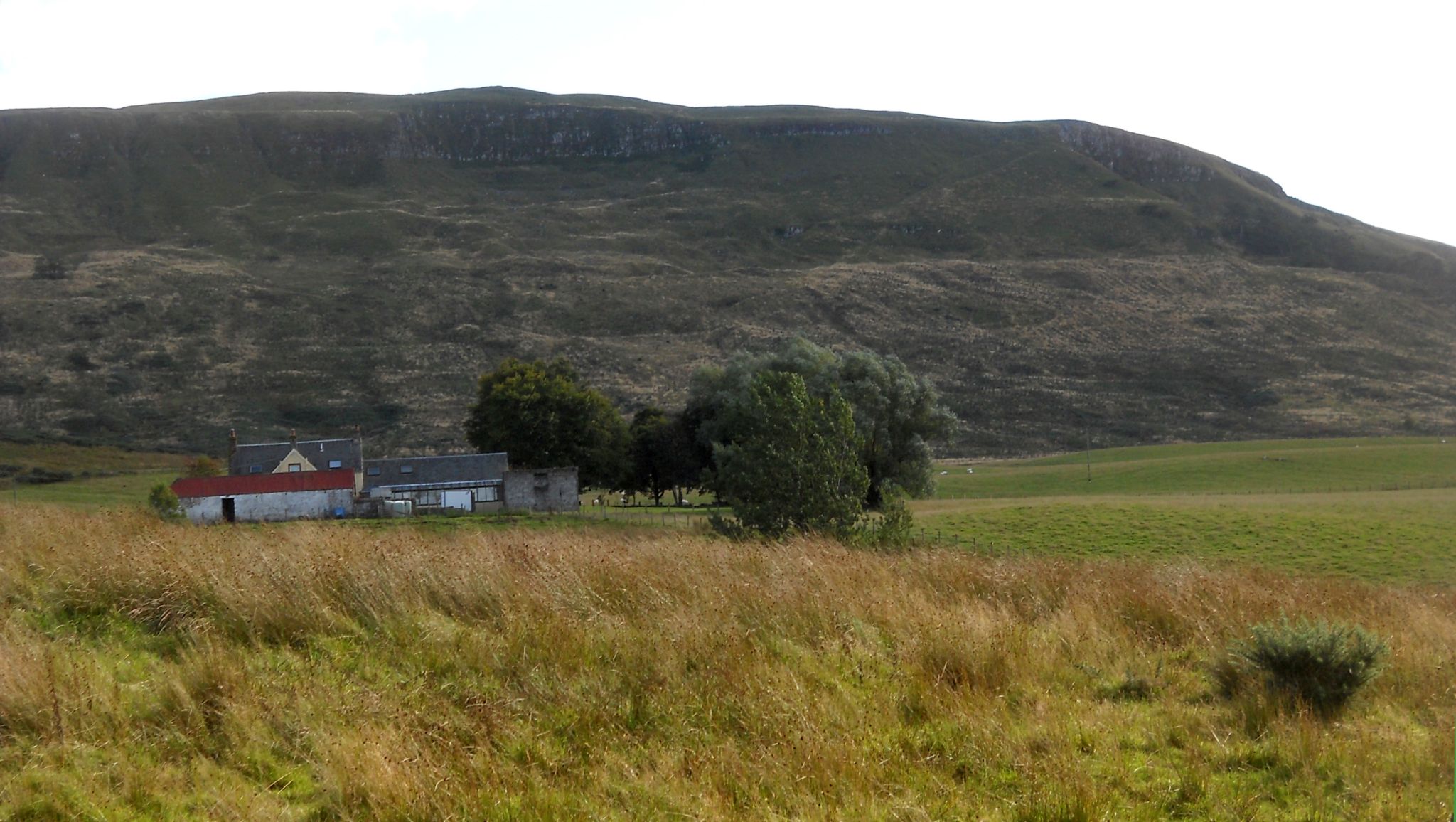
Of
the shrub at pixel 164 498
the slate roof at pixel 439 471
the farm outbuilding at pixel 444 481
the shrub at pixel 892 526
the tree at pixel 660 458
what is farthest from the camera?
the tree at pixel 660 458

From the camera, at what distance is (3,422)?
83312 millimetres

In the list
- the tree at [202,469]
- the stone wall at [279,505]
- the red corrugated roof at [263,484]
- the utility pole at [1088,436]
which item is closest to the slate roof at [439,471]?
the red corrugated roof at [263,484]

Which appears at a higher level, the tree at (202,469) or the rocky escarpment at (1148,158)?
the rocky escarpment at (1148,158)

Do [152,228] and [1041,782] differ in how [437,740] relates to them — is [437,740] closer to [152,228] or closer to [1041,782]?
[1041,782]

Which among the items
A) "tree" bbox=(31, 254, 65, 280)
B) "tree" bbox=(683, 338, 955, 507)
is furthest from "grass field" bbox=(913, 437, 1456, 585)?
"tree" bbox=(31, 254, 65, 280)

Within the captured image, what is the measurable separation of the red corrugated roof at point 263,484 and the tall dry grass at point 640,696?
4207 cm

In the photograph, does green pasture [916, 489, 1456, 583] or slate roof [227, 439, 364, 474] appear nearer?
green pasture [916, 489, 1456, 583]

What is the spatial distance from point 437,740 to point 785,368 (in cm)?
4532

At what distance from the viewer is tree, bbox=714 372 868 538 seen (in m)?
17.6

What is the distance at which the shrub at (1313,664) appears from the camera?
262 inches

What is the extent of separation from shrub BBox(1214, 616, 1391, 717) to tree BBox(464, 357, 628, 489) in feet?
160

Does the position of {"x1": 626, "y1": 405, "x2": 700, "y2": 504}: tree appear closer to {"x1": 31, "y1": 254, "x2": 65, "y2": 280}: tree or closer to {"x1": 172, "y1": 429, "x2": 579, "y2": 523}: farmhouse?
{"x1": 172, "y1": 429, "x2": 579, "y2": 523}: farmhouse

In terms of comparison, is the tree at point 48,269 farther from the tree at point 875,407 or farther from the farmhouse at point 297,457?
the tree at point 875,407

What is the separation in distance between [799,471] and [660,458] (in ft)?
132
